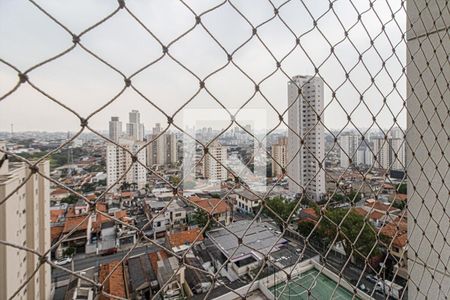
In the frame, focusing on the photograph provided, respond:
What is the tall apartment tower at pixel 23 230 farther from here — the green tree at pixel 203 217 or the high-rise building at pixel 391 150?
the high-rise building at pixel 391 150

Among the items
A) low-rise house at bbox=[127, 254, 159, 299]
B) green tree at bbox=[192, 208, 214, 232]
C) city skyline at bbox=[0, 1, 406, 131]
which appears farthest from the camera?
low-rise house at bbox=[127, 254, 159, 299]

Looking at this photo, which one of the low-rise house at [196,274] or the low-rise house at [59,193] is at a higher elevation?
the low-rise house at [59,193]

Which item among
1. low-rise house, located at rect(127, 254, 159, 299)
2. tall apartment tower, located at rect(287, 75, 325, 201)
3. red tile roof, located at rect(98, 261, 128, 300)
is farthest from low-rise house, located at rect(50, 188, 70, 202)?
low-rise house, located at rect(127, 254, 159, 299)

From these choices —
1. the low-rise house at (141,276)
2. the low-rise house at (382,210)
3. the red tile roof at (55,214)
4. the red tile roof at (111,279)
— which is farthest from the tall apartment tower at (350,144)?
the low-rise house at (141,276)

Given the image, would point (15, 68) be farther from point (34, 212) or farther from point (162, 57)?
point (34, 212)

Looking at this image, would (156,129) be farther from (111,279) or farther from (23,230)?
(111,279)

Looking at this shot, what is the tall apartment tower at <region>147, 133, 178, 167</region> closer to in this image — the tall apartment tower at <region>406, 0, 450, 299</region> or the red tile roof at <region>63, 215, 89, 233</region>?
the red tile roof at <region>63, 215, 89, 233</region>
